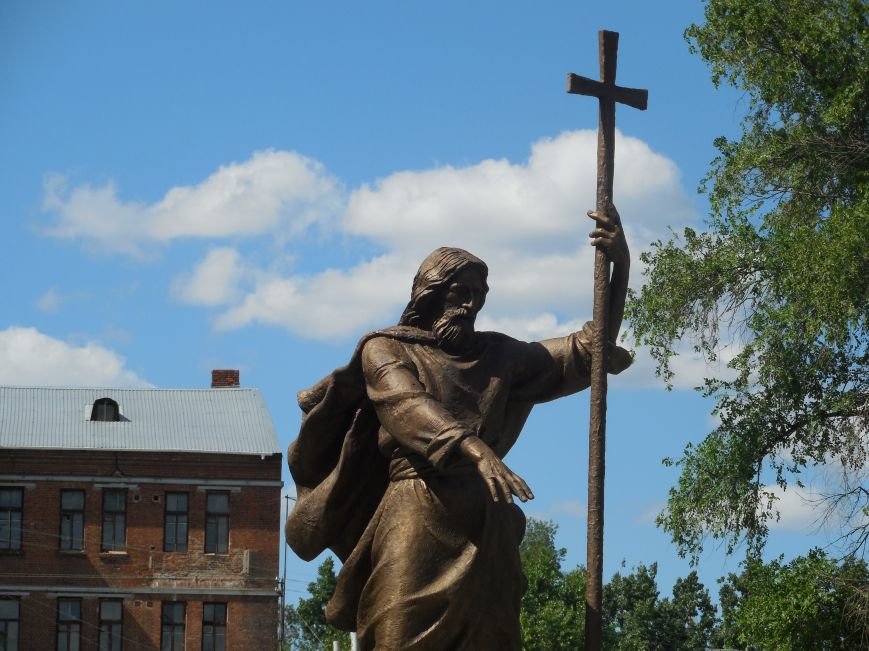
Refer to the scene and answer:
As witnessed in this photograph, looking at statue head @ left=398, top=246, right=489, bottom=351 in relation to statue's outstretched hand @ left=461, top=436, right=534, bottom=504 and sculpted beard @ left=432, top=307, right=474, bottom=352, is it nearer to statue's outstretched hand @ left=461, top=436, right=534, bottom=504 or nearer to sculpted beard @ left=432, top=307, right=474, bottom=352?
sculpted beard @ left=432, top=307, right=474, bottom=352

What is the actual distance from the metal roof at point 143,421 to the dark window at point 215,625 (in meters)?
3.89

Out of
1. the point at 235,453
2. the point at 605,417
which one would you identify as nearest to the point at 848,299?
the point at 605,417

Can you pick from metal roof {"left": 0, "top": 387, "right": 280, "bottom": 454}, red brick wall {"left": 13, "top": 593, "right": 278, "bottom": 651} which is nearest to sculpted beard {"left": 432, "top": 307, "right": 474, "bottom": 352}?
metal roof {"left": 0, "top": 387, "right": 280, "bottom": 454}

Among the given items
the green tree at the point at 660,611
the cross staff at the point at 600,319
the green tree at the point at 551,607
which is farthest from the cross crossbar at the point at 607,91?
the green tree at the point at 660,611

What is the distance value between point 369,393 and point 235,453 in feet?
129

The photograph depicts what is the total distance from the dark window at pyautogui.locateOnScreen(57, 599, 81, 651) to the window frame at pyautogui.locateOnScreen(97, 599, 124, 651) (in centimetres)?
56

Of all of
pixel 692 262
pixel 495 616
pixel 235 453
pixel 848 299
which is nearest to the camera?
pixel 495 616

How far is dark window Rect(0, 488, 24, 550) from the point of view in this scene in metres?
48.0

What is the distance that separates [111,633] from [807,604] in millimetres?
27960

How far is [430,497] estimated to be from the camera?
834 centimetres

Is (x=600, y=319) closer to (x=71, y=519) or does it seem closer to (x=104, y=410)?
(x=71, y=519)

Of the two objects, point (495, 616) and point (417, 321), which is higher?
point (417, 321)

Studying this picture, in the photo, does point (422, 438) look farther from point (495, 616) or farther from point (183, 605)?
point (183, 605)

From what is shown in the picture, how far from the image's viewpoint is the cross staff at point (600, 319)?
27.6ft
